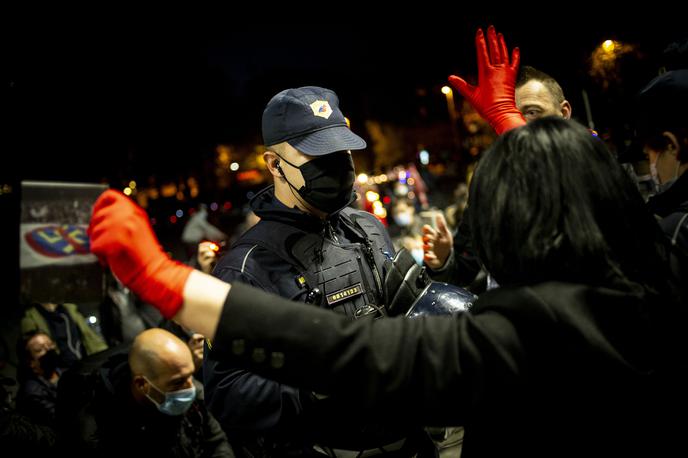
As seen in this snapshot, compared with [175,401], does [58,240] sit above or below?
above

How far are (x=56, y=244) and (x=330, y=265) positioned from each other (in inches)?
189

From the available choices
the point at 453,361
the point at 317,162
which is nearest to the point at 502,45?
the point at 317,162

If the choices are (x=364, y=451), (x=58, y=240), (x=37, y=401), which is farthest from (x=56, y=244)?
(x=364, y=451)

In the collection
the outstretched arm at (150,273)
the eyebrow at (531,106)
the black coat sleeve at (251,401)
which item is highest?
the eyebrow at (531,106)

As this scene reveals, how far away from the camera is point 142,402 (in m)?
3.87

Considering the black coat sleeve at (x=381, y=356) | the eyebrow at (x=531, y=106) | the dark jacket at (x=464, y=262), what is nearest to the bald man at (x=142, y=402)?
the dark jacket at (x=464, y=262)

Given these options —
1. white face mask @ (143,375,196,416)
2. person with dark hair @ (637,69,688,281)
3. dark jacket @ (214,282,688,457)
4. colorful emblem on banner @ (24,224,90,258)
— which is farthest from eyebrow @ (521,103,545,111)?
colorful emblem on banner @ (24,224,90,258)

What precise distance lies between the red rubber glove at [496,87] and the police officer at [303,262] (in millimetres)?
→ 675

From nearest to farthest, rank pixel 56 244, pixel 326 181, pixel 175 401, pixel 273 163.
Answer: pixel 326 181
pixel 273 163
pixel 175 401
pixel 56 244

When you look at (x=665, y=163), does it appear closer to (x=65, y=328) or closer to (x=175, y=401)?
(x=175, y=401)

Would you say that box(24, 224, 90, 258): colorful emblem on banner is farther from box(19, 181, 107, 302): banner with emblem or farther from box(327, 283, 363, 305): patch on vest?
box(327, 283, 363, 305): patch on vest

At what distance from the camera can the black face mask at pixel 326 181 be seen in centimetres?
247

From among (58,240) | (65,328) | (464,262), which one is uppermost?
(464,262)

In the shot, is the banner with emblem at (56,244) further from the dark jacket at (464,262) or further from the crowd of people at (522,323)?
the crowd of people at (522,323)
